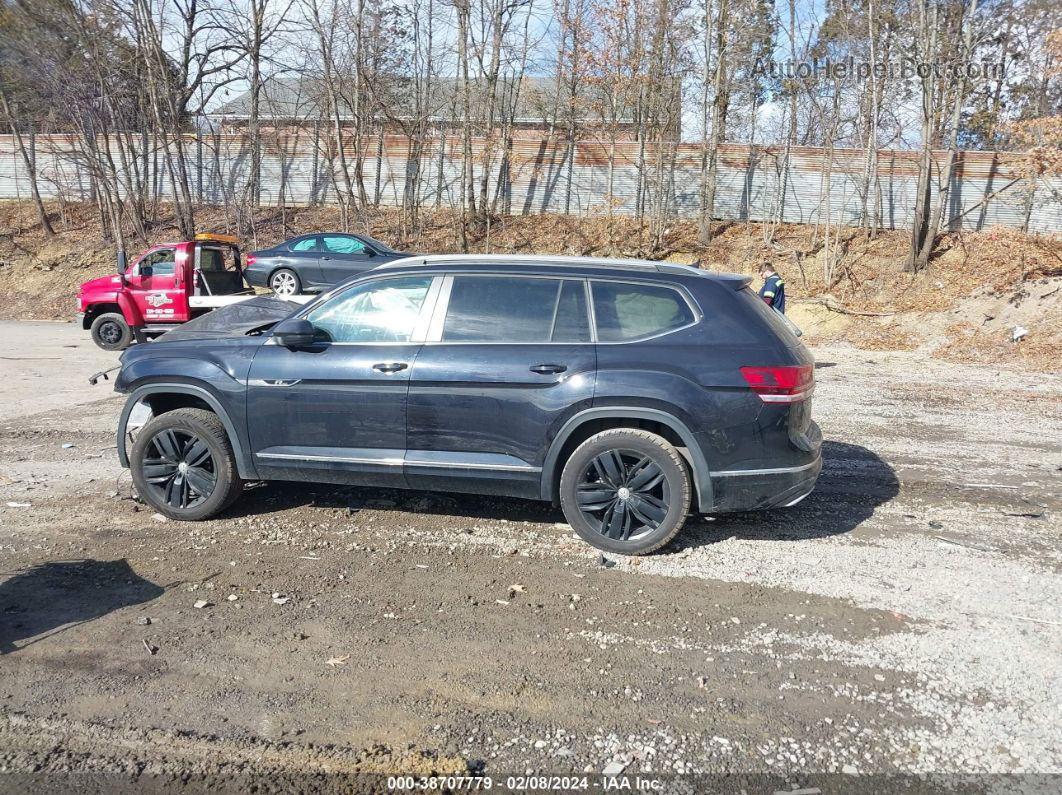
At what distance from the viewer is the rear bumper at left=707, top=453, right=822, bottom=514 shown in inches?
173

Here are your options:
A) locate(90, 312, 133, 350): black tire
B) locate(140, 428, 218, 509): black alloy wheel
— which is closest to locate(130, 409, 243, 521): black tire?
locate(140, 428, 218, 509): black alloy wheel

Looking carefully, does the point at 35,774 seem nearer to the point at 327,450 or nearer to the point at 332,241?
the point at 327,450

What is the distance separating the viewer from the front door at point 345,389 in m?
4.77

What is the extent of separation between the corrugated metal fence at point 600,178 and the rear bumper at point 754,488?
57.0 ft

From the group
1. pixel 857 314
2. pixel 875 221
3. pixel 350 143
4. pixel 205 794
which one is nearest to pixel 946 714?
pixel 205 794

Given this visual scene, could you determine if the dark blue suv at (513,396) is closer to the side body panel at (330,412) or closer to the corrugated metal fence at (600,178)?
the side body panel at (330,412)

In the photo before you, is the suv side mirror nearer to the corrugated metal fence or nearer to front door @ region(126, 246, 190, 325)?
front door @ region(126, 246, 190, 325)

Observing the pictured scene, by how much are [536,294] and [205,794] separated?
326cm

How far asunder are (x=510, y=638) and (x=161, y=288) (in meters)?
12.0

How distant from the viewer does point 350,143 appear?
85.0 ft

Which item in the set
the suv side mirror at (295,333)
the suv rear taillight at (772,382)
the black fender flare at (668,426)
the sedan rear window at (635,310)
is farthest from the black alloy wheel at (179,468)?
the suv rear taillight at (772,382)

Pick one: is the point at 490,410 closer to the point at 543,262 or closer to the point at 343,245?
the point at 543,262

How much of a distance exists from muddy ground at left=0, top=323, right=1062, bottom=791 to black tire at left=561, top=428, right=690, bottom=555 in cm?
17

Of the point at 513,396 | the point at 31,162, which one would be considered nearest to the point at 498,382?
the point at 513,396
